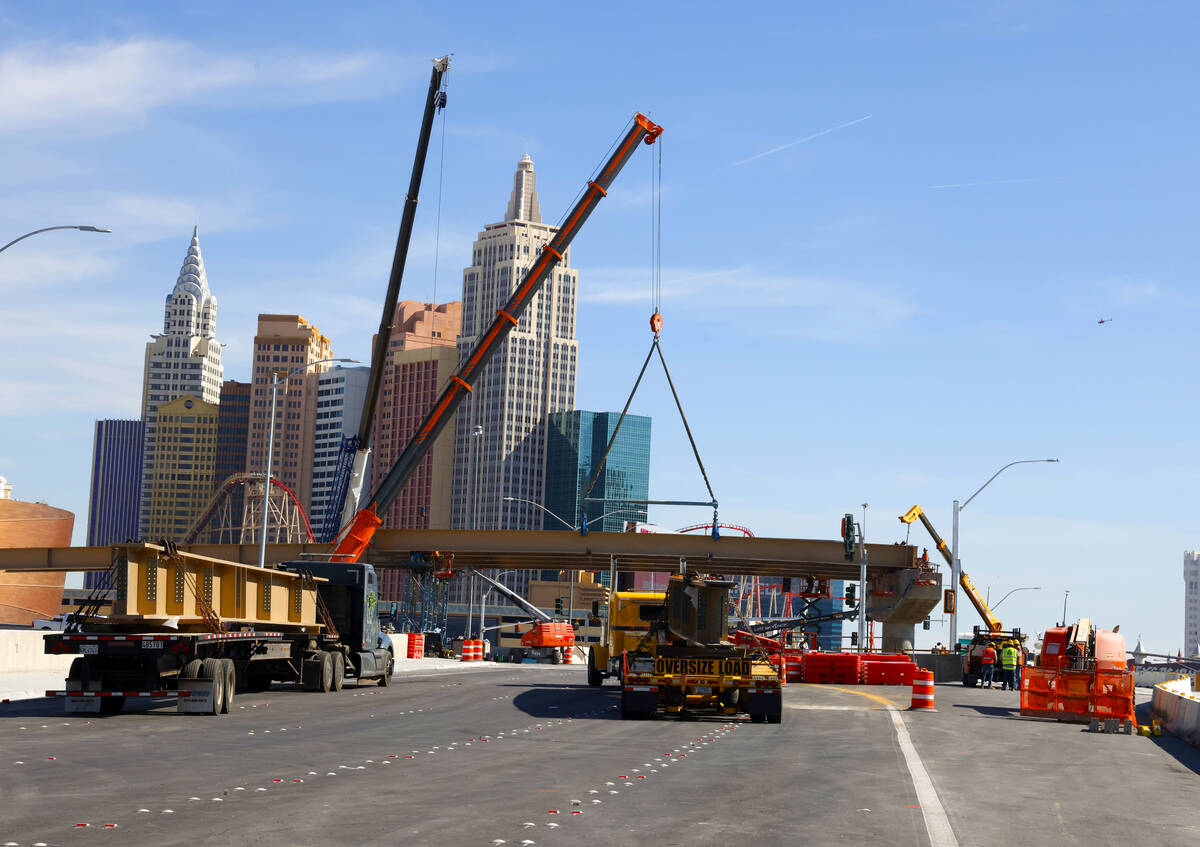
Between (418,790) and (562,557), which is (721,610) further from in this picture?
(562,557)

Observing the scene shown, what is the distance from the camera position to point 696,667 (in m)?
25.7

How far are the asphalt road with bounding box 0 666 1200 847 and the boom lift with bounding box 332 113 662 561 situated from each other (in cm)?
2805

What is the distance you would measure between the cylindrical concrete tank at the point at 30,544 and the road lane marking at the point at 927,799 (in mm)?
127526

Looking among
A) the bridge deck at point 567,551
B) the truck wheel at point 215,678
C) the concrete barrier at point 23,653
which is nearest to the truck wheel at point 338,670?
the concrete barrier at point 23,653

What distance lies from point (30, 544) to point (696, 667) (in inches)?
4907

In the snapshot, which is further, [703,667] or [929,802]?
[703,667]

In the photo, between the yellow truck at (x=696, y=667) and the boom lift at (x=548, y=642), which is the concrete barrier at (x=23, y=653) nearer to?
the yellow truck at (x=696, y=667)

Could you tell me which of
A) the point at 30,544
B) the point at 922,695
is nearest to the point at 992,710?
the point at 922,695

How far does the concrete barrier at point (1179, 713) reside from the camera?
82.6 ft

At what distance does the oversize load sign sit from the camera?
25688 mm

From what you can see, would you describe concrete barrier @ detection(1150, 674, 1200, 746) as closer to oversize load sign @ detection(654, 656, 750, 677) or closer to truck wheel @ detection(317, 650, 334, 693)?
oversize load sign @ detection(654, 656, 750, 677)

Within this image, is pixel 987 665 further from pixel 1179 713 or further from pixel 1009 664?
pixel 1179 713

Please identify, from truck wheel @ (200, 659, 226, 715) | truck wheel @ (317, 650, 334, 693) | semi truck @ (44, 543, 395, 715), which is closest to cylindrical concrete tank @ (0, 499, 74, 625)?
truck wheel @ (317, 650, 334, 693)

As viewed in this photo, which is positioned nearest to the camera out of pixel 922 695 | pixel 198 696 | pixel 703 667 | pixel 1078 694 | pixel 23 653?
pixel 198 696
